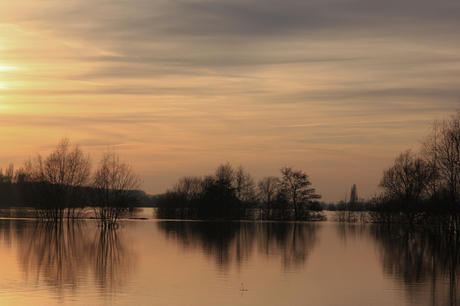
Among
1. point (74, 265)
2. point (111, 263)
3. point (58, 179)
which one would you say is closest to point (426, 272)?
point (111, 263)

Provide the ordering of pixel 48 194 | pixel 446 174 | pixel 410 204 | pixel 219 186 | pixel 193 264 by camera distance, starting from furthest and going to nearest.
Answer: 1. pixel 219 186
2. pixel 48 194
3. pixel 410 204
4. pixel 446 174
5. pixel 193 264

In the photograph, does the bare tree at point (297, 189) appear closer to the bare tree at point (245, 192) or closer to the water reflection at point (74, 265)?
the bare tree at point (245, 192)

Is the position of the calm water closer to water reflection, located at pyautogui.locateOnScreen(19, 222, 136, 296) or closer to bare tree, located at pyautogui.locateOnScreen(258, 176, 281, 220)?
water reflection, located at pyautogui.locateOnScreen(19, 222, 136, 296)

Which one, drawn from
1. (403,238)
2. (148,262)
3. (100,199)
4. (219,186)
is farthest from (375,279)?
(219,186)

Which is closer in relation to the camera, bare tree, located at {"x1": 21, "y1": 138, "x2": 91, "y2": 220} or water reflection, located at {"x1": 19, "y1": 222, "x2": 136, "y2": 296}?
water reflection, located at {"x1": 19, "y1": 222, "x2": 136, "y2": 296}

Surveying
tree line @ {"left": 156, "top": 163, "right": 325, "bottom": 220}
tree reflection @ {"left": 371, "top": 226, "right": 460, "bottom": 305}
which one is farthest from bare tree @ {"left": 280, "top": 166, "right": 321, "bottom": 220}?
tree reflection @ {"left": 371, "top": 226, "right": 460, "bottom": 305}

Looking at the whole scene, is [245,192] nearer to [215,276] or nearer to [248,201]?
[248,201]

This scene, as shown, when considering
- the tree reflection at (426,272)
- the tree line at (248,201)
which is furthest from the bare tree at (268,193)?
the tree reflection at (426,272)

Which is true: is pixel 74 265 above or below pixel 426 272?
above

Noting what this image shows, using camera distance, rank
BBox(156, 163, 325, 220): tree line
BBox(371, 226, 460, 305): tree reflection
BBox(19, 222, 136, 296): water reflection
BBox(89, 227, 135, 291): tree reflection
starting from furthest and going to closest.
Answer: BBox(156, 163, 325, 220): tree line
BBox(89, 227, 135, 291): tree reflection
BBox(19, 222, 136, 296): water reflection
BBox(371, 226, 460, 305): tree reflection

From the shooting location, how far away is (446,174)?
38438mm

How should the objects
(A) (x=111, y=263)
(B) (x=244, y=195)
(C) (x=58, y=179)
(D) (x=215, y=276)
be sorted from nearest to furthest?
1. (D) (x=215, y=276)
2. (A) (x=111, y=263)
3. (C) (x=58, y=179)
4. (B) (x=244, y=195)

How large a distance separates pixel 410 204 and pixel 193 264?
32.9 metres

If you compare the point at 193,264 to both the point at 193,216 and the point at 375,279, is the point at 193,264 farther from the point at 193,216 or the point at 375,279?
the point at 193,216
